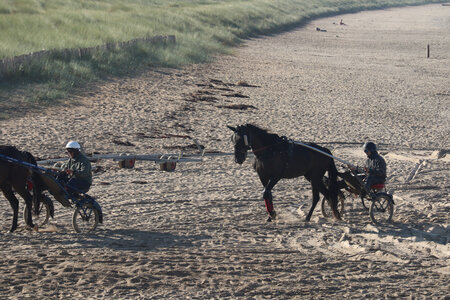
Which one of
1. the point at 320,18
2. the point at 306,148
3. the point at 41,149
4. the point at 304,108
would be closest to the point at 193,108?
the point at 304,108

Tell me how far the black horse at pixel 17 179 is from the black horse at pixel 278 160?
295 cm

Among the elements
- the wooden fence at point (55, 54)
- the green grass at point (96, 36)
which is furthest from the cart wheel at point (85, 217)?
the wooden fence at point (55, 54)

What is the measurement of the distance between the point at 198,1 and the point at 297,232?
60910 mm

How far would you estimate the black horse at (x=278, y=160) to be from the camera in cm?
1038

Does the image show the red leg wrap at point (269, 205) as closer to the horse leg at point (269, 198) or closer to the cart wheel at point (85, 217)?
the horse leg at point (269, 198)

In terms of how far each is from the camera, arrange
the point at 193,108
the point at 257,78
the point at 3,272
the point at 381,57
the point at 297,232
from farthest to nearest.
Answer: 1. the point at 381,57
2. the point at 257,78
3. the point at 193,108
4. the point at 297,232
5. the point at 3,272

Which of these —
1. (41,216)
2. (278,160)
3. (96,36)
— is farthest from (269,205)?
(96,36)

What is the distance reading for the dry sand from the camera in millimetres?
8227

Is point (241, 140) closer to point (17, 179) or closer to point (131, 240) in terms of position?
point (131, 240)

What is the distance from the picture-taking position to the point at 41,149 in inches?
583

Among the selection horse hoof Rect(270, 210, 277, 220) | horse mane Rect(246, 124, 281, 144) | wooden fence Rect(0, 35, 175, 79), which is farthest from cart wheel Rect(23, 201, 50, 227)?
wooden fence Rect(0, 35, 175, 79)

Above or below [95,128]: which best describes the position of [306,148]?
above

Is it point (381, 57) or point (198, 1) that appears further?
point (198, 1)

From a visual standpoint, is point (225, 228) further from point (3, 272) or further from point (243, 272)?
point (3, 272)
